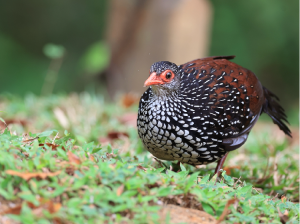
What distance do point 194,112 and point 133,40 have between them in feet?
17.8

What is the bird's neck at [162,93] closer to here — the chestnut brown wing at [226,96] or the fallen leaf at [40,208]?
the chestnut brown wing at [226,96]

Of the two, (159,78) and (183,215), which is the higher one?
(159,78)

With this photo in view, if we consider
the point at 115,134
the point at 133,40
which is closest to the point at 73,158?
the point at 115,134

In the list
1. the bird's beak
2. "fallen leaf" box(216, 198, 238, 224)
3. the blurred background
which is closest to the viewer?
"fallen leaf" box(216, 198, 238, 224)

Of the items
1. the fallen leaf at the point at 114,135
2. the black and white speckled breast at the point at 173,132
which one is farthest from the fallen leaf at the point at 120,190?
the fallen leaf at the point at 114,135

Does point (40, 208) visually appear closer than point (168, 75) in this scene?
Yes

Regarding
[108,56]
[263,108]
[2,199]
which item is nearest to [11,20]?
[108,56]

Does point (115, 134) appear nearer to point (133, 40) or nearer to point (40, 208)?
point (40, 208)

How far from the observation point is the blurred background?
25.8ft

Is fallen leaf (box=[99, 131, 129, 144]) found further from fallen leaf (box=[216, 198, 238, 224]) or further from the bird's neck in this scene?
fallen leaf (box=[216, 198, 238, 224])

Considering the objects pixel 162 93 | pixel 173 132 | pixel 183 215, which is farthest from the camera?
pixel 162 93

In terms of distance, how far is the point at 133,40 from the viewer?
814cm

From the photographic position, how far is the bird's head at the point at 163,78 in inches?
118

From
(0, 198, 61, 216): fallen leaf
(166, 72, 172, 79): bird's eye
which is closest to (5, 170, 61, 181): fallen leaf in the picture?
(0, 198, 61, 216): fallen leaf
